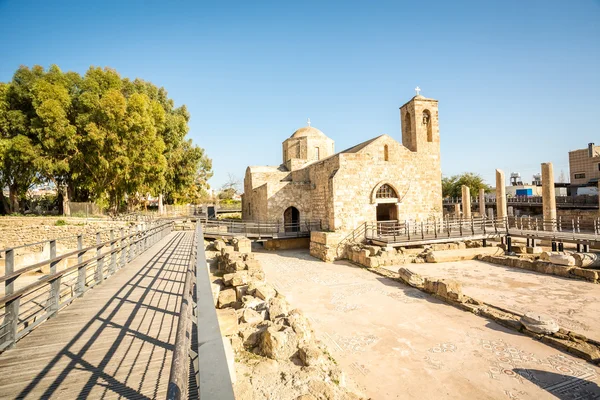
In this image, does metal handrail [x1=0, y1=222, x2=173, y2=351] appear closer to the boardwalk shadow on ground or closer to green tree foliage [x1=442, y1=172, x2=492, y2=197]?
the boardwalk shadow on ground

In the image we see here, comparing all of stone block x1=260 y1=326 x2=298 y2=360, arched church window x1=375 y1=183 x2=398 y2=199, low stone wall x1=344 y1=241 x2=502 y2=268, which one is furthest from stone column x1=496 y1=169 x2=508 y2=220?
stone block x1=260 y1=326 x2=298 y2=360

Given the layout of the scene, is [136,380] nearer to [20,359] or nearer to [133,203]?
[20,359]

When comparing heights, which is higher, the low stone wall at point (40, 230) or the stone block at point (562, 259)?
the low stone wall at point (40, 230)

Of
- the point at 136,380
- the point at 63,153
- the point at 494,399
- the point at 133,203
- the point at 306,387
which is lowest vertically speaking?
the point at 494,399

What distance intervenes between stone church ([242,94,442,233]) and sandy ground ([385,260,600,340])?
540 cm

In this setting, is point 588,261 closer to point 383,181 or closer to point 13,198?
point 383,181

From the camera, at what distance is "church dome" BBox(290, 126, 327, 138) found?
27.0 meters

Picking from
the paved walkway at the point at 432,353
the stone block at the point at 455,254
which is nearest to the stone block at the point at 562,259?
the stone block at the point at 455,254

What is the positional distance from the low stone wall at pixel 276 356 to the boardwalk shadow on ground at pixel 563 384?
3.08 meters

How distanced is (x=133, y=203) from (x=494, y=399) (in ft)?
96.0

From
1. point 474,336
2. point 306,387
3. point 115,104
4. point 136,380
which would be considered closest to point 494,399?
point 474,336

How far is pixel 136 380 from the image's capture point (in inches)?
97.5

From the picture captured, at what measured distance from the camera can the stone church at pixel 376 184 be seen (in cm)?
1653

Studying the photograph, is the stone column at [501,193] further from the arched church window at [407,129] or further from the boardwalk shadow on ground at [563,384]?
the boardwalk shadow on ground at [563,384]
